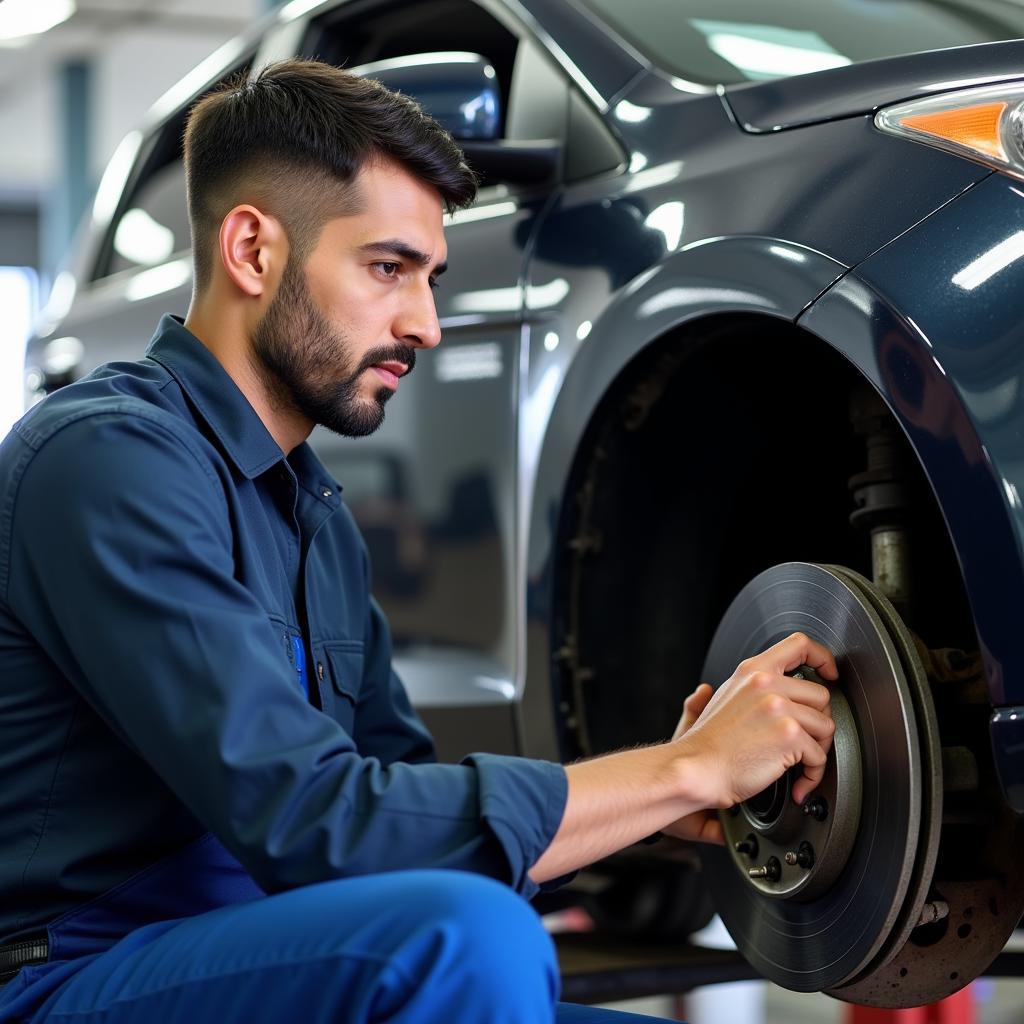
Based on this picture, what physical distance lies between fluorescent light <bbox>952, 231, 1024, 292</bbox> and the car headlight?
0.06 meters

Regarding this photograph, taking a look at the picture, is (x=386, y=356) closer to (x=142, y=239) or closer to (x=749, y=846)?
(x=749, y=846)

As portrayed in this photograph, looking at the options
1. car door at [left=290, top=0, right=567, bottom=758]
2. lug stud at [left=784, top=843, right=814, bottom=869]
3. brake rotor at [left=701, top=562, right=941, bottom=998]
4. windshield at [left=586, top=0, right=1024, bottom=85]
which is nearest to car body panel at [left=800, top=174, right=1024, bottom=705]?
brake rotor at [left=701, top=562, right=941, bottom=998]

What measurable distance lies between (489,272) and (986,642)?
2.79ft

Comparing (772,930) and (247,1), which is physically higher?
(247,1)

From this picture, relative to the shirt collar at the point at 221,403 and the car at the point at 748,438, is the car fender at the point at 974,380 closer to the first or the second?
the car at the point at 748,438

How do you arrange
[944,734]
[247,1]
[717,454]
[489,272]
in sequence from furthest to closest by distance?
[247,1]
[489,272]
[717,454]
[944,734]

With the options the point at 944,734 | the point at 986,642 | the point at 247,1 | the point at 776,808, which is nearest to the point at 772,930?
the point at 776,808

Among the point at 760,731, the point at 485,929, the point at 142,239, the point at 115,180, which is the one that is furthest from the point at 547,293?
the point at 115,180

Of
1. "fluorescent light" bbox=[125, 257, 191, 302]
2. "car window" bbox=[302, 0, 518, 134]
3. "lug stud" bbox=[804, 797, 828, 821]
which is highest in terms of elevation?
"car window" bbox=[302, 0, 518, 134]

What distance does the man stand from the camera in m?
1.01

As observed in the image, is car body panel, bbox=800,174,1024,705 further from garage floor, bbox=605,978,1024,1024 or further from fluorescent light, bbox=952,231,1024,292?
garage floor, bbox=605,978,1024,1024

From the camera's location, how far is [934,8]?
195 cm

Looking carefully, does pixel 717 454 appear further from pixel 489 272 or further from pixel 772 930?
pixel 772 930

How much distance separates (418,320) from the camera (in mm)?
1359
